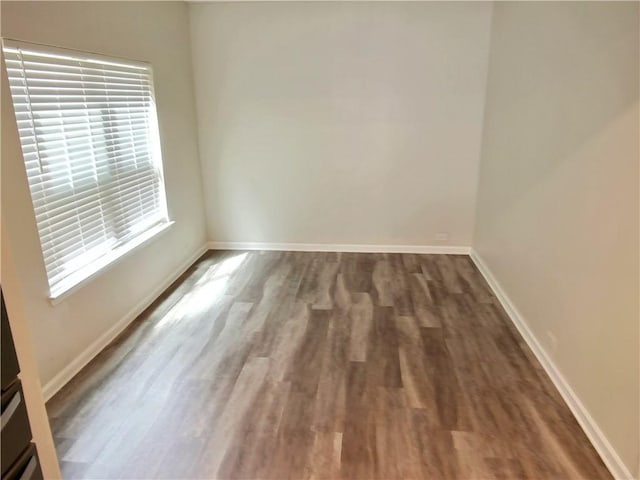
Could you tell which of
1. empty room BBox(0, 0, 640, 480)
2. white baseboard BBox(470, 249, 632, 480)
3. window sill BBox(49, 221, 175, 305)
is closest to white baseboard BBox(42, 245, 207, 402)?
empty room BBox(0, 0, 640, 480)

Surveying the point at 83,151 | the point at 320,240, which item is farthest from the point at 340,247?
the point at 83,151

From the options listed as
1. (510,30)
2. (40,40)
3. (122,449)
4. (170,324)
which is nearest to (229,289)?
(170,324)

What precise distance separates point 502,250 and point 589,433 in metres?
1.78

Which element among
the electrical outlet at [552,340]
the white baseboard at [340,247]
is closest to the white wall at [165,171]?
the white baseboard at [340,247]

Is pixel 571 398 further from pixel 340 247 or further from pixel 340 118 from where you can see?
pixel 340 118

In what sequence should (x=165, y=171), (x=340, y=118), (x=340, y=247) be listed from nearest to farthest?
1. (x=165, y=171)
2. (x=340, y=118)
3. (x=340, y=247)

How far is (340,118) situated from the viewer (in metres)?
4.48

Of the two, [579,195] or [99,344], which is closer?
[579,195]

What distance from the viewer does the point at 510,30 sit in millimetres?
3592

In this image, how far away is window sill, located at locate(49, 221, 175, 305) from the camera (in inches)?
101

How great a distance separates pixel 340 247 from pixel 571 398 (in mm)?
2871

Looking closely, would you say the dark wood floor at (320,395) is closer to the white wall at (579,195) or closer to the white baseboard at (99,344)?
the white baseboard at (99,344)

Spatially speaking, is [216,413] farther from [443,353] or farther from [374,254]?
[374,254]

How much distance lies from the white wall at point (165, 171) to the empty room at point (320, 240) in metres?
0.02
